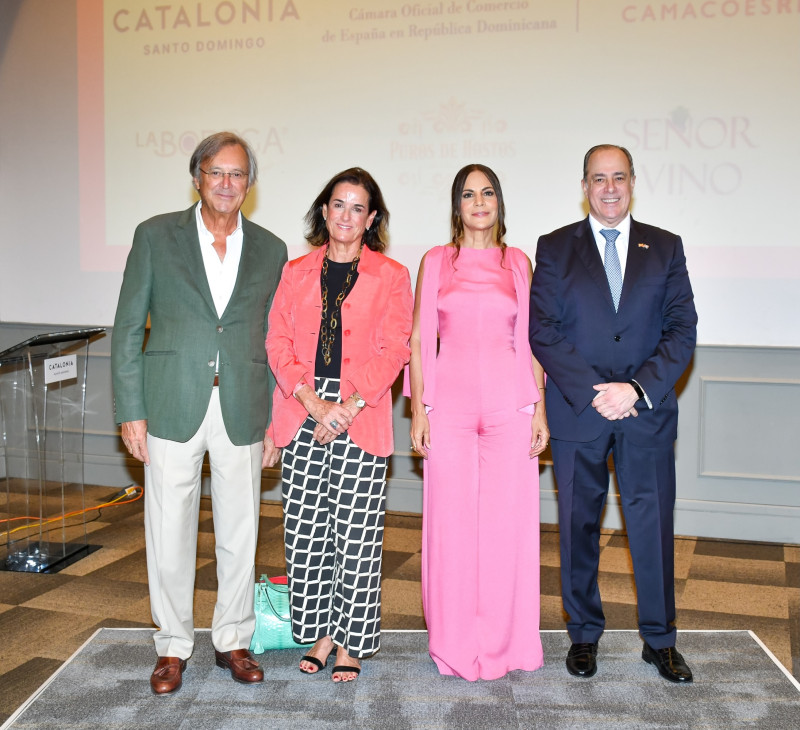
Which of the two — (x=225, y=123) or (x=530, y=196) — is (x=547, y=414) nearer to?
(x=530, y=196)

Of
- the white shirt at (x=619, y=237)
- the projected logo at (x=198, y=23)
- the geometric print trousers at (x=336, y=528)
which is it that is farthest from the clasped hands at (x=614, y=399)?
the projected logo at (x=198, y=23)

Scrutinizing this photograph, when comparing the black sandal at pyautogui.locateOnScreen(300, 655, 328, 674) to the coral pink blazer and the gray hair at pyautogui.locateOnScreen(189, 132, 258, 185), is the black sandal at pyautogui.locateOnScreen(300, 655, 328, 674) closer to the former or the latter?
the coral pink blazer

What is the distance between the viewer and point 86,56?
565 centimetres

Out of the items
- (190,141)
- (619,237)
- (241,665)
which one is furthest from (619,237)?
(190,141)

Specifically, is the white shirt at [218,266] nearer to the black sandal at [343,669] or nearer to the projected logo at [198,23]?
the black sandal at [343,669]

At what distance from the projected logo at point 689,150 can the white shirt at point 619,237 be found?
6.61 feet

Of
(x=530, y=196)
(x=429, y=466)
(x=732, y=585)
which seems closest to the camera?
(x=429, y=466)

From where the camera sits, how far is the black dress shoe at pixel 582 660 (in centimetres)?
286

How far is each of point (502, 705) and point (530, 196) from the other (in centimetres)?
317

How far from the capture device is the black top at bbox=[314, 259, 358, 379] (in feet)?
9.12

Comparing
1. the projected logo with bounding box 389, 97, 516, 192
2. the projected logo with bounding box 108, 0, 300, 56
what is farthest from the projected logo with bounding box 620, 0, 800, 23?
the projected logo with bounding box 108, 0, 300, 56

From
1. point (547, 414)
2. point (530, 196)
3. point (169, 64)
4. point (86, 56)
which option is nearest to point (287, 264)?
point (547, 414)

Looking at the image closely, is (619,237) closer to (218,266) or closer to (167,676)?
(218,266)

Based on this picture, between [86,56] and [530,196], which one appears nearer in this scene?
[530,196]
